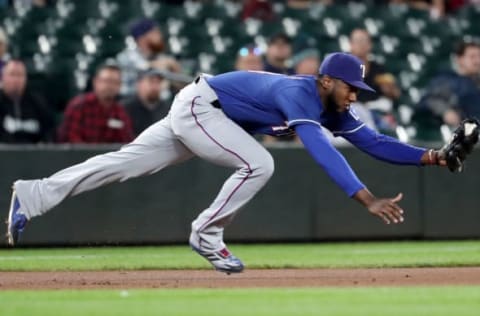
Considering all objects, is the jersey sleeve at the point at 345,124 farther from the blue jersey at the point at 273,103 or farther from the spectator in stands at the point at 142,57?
the spectator in stands at the point at 142,57

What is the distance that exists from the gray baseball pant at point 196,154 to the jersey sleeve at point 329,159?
58 cm

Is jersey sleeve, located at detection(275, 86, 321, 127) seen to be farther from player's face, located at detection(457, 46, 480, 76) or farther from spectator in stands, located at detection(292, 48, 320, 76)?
player's face, located at detection(457, 46, 480, 76)

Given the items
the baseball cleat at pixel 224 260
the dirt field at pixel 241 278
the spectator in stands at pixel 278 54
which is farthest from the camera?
the spectator in stands at pixel 278 54

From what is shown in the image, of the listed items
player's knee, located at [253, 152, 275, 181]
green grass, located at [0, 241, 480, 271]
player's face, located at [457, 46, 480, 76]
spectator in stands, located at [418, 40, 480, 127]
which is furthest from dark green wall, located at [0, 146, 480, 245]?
player's knee, located at [253, 152, 275, 181]

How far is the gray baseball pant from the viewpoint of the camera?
8.02 metres

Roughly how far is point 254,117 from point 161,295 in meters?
1.57

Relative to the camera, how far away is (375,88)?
12805mm

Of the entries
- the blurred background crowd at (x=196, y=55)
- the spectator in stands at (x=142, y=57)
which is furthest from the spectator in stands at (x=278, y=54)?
the spectator in stands at (x=142, y=57)

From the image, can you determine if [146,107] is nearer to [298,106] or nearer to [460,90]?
[460,90]

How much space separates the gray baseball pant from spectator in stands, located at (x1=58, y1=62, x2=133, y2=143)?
10.1 ft

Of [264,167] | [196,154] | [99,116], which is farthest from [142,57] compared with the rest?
[264,167]

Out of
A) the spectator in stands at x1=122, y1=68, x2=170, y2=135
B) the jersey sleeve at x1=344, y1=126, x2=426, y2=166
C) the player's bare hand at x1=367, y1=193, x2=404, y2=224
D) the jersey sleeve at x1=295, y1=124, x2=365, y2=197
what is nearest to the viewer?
the player's bare hand at x1=367, y1=193, x2=404, y2=224

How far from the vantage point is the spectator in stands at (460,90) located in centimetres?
1274

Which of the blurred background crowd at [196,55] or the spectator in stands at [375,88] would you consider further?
the spectator in stands at [375,88]
